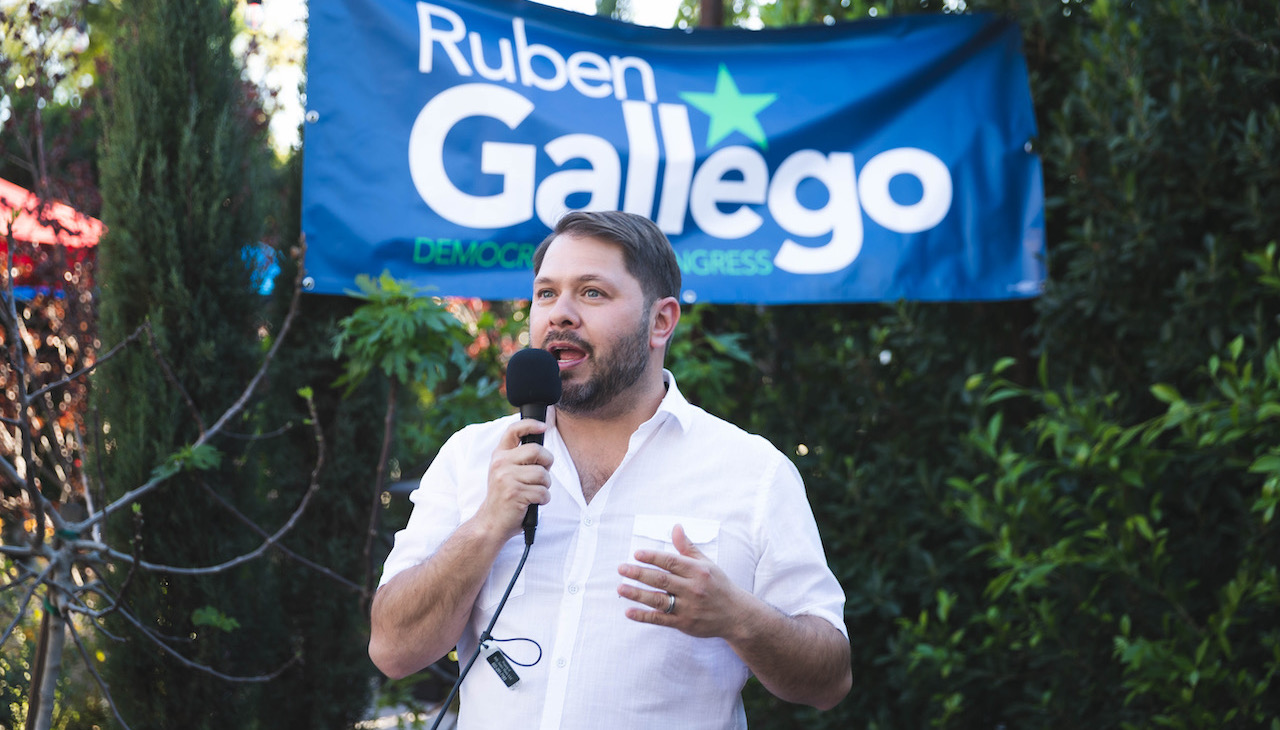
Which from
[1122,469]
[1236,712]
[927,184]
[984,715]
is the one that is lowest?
[984,715]

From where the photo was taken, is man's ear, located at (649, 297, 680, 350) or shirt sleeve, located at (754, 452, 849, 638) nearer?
shirt sleeve, located at (754, 452, 849, 638)

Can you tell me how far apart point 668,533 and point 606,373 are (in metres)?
0.38

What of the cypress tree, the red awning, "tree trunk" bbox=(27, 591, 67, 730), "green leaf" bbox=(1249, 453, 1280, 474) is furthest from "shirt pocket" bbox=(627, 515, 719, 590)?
the red awning

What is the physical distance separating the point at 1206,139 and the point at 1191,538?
4.89 feet

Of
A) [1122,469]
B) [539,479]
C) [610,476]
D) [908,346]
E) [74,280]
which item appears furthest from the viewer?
[74,280]

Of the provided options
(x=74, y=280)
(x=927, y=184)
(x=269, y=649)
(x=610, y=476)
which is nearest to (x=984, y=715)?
(x=927, y=184)

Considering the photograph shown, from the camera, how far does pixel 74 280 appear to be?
15.7ft

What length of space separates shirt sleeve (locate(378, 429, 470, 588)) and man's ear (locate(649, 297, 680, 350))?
1.68 ft

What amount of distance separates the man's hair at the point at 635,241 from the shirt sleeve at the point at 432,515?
19.9 inches

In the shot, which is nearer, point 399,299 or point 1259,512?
point 1259,512

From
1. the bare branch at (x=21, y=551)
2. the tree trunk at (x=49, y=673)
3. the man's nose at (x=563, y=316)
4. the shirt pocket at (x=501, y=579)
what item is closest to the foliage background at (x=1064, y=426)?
the tree trunk at (x=49, y=673)

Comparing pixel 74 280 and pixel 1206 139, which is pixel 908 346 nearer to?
pixel 1206 139

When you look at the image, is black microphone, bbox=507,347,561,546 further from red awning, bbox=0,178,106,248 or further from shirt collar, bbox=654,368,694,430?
red awning, bbox=0,178,106,248

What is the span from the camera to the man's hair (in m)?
2.30
